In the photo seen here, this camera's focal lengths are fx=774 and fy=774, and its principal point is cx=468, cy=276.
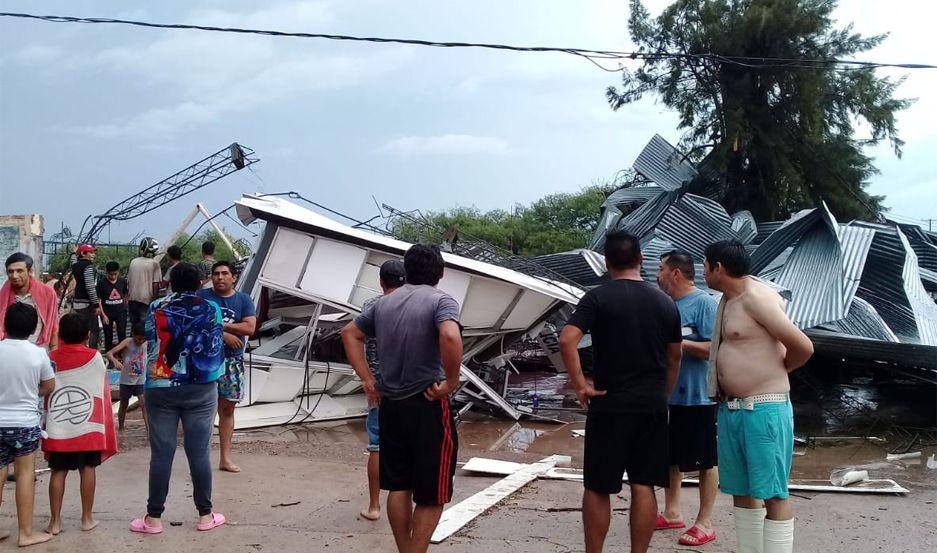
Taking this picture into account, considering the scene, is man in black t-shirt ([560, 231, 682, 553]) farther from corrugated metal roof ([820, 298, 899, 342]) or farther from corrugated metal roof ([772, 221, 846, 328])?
corrugated metal roof ([820, 298, 899, 342])

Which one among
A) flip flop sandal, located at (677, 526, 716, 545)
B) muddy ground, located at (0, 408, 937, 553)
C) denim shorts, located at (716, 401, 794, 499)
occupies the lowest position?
muddy ground, located at (0, 408, 937, 553)

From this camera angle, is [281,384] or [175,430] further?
[281,384]

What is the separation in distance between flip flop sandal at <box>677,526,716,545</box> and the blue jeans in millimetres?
2760

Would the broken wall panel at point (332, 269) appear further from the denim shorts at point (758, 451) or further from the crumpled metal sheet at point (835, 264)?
the denim shorts at point (758, 451)

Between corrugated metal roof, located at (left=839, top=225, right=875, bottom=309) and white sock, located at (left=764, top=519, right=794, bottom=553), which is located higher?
corrugated metal roof, located at (left=839, top=225, right=875, bottom=309)

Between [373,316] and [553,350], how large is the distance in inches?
304

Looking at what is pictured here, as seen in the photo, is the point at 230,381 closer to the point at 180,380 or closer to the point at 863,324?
the point at 180,380

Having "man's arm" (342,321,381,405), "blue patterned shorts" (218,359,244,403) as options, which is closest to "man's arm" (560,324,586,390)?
"man's arm" (342,321,381,405)

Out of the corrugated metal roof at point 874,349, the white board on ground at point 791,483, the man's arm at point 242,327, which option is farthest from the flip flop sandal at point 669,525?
the corrugated metal roof at point 874,349

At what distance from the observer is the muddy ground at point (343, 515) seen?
4336 millimetres

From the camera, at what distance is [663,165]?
17.9 meters

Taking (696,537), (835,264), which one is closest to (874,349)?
(835,264)

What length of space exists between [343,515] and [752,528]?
99.2 inches

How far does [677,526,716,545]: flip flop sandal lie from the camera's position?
4371 millimetres
